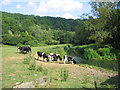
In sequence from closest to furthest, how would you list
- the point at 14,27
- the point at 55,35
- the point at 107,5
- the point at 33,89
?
the point at 33,89
the point at 107,5
the point at 14,27
the point at 55,35

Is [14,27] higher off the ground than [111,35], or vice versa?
[14,27]

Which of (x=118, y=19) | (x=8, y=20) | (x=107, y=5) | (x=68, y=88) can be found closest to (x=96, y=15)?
(x=107, y=5)

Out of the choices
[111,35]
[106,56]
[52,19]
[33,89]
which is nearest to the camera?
[33,89]

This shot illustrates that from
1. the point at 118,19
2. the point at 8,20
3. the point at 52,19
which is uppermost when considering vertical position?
the point at 52,19

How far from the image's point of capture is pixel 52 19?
101 m

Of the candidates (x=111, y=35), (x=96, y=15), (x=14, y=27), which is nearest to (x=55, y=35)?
(x=14, y=27)

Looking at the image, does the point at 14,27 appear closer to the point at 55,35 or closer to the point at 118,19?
the point at 55,35

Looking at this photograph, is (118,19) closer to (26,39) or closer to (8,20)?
(26,39)

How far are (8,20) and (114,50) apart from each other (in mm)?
49684

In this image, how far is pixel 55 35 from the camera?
6400cm

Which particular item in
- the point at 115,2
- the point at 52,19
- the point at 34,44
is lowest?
the point at 34,44

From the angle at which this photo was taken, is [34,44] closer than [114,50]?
No

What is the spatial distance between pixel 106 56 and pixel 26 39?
2812cm

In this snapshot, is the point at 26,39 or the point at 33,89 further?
the point at 26,39
